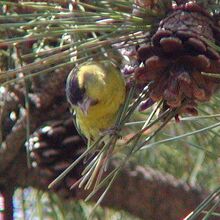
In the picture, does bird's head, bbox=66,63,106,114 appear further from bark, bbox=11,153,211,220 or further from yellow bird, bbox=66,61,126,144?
bark, bbox=11,153,211,220

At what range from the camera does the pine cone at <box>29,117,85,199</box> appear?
135 centimetres

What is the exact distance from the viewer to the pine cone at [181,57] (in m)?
0.83

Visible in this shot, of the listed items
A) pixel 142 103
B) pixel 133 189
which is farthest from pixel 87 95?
pixel 142 103

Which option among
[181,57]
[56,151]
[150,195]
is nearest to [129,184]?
[150,195]

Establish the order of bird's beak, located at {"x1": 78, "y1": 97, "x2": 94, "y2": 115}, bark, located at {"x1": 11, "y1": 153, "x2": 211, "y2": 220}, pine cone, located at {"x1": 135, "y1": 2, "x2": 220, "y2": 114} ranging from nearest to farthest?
pine cone, located at {"x1": 135, "y1": 2, "x2": 220, "y2": 114}, bark, located at {"x1": 11, "y1": 153, "x2": 211, "y2": 220}, bird's beak, located at {"x1": 78, "y1": 97, "x2": 94, "y2": 115}

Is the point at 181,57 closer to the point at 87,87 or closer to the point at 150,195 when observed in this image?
the point at 150,195

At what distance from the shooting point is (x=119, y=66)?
1318 millimetres

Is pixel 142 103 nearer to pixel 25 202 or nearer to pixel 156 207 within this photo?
pixel 156 207

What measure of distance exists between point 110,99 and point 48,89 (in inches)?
5.4

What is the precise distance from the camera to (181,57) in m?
0.85

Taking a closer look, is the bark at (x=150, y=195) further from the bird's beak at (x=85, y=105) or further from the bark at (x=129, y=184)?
the bird's beak at (x=85, y=105)

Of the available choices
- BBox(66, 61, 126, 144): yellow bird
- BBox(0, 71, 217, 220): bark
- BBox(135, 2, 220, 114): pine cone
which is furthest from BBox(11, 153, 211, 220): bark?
BBox(135, 2, 220, 114): pine cone

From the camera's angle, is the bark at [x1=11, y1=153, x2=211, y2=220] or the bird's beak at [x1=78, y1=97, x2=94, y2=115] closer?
the bark at [x1=11, y1=153, x2=211, y2=220]

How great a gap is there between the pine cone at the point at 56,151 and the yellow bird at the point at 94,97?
0.12ft
